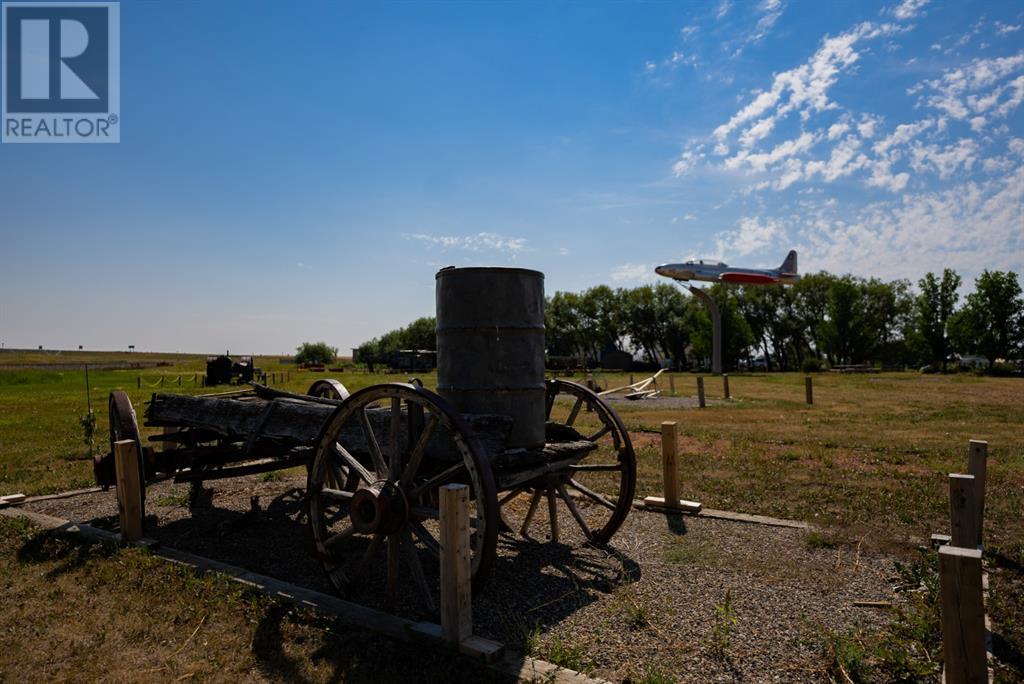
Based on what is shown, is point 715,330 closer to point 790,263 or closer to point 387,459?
point 790,263

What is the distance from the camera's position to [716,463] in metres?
10.0

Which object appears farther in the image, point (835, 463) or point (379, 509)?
point (835, 463)

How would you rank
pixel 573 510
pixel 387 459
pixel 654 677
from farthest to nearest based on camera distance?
pixel 573 510 < pixel 387 459 < pixel 654 677

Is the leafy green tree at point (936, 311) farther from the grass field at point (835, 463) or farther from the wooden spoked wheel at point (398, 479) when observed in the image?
the wooden spoked wheel at point (398, 479)

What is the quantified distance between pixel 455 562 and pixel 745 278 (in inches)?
2039

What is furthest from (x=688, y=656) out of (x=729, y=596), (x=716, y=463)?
(x=716, y=463)

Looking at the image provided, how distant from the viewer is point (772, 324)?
75.8 metres

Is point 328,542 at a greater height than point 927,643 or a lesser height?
greater

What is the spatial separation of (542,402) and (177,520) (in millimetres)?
→ 4948

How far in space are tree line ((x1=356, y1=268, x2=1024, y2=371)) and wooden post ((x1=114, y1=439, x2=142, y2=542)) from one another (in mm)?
52842

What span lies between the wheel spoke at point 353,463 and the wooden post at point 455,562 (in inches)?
43.8

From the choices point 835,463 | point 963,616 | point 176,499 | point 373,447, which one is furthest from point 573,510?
point 835,463

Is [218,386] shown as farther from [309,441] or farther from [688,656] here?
[688,656]

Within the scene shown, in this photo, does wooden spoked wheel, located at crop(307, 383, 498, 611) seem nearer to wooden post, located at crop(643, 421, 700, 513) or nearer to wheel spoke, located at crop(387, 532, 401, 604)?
wheel spoke, located at crop(387, 532, 401, 604)
